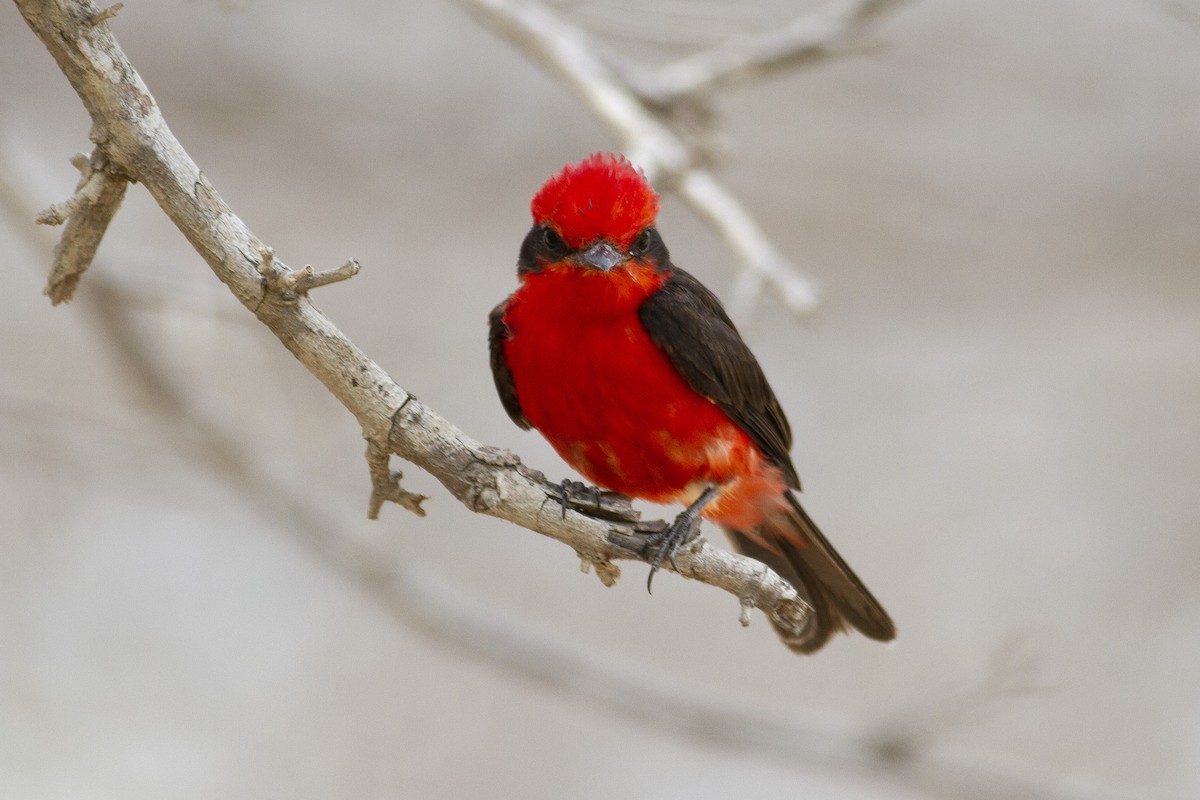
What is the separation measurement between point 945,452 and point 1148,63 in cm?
263

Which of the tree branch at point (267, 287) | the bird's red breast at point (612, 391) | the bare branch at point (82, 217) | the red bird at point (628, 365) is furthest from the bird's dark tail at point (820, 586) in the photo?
the bare branch at point (82, 217)

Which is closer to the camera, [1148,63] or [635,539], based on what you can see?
[635,539]

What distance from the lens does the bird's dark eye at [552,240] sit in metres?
3.69

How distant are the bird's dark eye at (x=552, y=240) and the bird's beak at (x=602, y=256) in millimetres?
86

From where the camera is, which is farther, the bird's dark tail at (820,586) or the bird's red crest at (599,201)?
the bird's dark tail at (820,586)

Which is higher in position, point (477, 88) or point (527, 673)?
point (477, 88)

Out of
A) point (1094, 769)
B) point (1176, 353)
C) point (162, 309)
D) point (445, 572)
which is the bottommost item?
point (162, 309)

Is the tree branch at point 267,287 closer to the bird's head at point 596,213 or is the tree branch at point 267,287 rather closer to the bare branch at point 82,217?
the bare branch at point 82,217

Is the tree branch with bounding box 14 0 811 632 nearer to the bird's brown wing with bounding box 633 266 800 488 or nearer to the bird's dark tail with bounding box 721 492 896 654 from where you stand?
the bird's brown wing with bounding box 633 266 800 488

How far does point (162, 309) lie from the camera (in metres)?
5.12

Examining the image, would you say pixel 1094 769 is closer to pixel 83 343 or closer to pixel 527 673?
pixel 527 673

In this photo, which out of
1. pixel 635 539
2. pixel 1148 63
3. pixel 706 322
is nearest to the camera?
pixel 635 539

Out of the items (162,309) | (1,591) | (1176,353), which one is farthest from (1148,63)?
(1,591)

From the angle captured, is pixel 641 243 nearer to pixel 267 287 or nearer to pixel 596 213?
pixel 596 213
